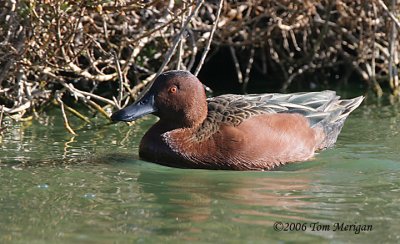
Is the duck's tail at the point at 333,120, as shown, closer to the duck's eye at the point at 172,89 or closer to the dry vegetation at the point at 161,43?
the dry vegetation at the point at 161,43

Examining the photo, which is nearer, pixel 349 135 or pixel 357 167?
pixel 357 167

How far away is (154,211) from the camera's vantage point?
5344 mm

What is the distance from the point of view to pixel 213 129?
22.0ft

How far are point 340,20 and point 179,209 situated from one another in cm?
561

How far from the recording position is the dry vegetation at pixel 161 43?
7773mm

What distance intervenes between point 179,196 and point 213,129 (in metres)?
1.05

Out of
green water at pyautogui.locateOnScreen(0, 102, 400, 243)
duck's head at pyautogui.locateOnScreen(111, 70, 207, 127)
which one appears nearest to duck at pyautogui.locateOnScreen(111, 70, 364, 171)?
duck's head at pyautogui.locateOnScreen(111, 70, 207, 127)

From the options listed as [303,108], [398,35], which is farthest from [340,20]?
[303,108]

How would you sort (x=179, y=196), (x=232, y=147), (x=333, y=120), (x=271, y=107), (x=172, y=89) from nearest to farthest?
(x=179, y=196)
(x=232, y=147)
(x=172, y=89)
(x=271, y=107)
(x=333, y=120)

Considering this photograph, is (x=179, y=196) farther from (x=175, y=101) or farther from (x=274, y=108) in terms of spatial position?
(x=274, y=108)

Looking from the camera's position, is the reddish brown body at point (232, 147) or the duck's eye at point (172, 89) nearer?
the reddish brown body at point (232, 147)

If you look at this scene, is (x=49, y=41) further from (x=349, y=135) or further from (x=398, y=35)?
(x=398, y=35)

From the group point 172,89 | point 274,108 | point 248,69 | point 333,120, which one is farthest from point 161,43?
point 172,89

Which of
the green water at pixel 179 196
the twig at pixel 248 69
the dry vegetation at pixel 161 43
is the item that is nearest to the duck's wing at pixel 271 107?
the green water at pixel 179 196
